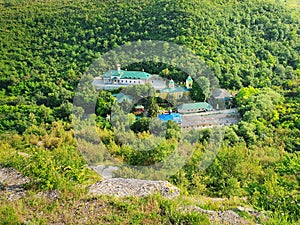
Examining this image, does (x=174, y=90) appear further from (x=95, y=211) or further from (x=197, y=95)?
(x=95, y=211)

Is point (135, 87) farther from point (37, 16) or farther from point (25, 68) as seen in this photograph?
point (37, 16)

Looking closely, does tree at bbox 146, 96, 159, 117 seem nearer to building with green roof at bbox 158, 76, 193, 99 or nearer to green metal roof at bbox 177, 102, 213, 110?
building with green roof at bbox 158, 76, 193, 99

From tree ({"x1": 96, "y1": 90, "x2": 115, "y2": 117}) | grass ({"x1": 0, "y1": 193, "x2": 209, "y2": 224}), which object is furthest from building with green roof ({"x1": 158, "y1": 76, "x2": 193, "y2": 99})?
grass ({"x1": 0, "y1": 193, "x2": 209, "y2": 224})

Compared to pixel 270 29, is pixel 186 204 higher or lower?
lower

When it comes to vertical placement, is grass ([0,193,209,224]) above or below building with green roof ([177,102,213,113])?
above

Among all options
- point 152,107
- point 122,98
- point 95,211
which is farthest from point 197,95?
point 95,211

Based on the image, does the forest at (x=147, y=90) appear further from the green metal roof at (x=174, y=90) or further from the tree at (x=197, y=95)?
the tree at (x=197, y=95)

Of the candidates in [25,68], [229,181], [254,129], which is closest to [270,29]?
[254,129]
